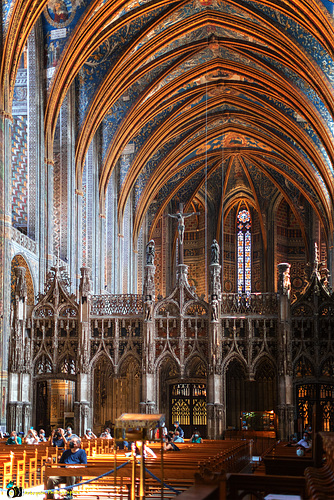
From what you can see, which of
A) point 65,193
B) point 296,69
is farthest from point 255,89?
point 65,193

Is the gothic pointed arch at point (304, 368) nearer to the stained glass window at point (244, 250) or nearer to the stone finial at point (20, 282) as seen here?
the stone finial at point (20, 282)

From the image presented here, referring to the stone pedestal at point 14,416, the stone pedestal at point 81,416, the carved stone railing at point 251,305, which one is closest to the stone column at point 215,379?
the carved stone railing at point 251,305

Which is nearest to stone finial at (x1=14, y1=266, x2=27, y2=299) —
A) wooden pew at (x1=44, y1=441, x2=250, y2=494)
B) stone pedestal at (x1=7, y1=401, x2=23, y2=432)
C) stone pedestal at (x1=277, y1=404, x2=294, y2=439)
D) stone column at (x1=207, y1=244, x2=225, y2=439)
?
stone pedestal at (x1=7, y1=401, x2=23, y2=432)

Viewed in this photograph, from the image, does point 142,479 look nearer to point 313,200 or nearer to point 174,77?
point 174,77

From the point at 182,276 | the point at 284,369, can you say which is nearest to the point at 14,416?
the point at 182,276

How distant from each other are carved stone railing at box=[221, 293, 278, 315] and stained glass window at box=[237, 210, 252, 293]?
72.0 ft

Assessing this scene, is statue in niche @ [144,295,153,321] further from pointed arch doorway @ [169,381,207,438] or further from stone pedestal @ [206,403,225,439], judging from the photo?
pointed arch doorway @ [169,381,207,438]

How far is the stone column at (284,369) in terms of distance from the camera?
23672mm

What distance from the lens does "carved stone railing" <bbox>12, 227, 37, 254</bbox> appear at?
24562 mm

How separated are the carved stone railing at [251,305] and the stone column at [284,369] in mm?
470

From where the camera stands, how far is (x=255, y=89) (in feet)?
115

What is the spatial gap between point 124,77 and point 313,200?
50.7 ft

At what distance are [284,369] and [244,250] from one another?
24285 millimetres

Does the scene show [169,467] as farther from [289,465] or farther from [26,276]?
[26,276]
